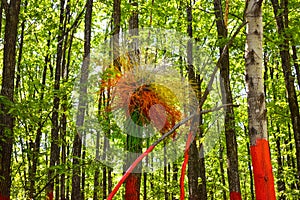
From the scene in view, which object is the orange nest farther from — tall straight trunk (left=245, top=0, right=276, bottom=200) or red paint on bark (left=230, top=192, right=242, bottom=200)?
red paint on bark (left=230, top=192, right=242, bottom=200)

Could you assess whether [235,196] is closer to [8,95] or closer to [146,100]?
[146,100]

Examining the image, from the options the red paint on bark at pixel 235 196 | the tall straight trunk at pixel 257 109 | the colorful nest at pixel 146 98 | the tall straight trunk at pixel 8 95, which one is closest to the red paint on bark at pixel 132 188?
the colorful nest at pixel 146 98

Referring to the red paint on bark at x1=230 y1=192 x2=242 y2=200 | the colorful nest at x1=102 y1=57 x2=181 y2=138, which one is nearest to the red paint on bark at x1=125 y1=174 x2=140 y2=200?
the colorful nest at x1=102 y1=57 x2=181 y2=138

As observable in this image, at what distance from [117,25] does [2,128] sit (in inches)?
109

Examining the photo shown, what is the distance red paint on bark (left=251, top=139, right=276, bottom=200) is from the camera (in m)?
2.77

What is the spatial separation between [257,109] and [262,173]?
506 mm

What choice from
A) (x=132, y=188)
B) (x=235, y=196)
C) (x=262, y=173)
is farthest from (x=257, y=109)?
(x=235, y=196)

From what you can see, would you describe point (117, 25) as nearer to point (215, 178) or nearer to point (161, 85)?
point (161, 85)

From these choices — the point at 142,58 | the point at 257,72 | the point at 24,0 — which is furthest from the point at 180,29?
the point at 257,72

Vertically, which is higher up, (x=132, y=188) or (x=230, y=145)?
(x=230, y=145)

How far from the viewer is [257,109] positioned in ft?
9.58

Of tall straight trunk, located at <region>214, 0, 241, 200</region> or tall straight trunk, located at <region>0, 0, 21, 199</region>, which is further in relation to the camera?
tall straight trunk, located at <region>214, 0, 241, 200</region>

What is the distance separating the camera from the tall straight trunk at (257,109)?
9.15 feet

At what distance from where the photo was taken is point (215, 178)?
18594mm
